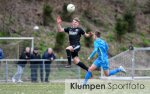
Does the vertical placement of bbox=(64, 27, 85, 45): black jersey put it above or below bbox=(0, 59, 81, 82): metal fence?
above

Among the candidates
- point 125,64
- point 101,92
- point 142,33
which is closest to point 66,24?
point 142,33

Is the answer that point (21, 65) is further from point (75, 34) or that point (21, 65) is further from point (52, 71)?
point (75, 34)

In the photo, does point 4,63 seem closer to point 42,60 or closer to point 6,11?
point 42,60

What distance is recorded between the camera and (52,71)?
89.9 feet

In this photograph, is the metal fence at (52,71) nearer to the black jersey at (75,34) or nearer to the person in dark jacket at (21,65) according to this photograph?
the person in dark jacket at (21,65)

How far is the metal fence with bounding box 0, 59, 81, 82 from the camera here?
26781 mm

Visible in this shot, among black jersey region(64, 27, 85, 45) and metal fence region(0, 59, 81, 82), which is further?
metal fence region(0, 59, 81, 82)

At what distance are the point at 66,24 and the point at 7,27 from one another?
381cm

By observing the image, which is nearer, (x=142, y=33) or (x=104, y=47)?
(x=104, y=47)

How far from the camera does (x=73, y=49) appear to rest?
21.3 meters

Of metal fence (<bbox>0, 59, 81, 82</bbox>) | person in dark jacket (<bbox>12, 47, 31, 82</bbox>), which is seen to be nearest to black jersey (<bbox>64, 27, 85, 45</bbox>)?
metal fence (<bbox>0, 59, 81, 82</bbox>)

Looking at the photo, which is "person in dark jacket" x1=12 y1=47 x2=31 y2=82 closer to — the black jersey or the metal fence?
the metal fence

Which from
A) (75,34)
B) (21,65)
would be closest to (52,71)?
(21,65)

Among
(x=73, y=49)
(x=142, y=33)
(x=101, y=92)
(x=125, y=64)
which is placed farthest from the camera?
(x=142, y=33)
